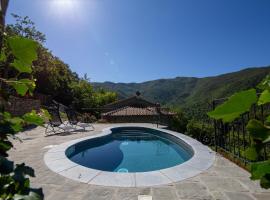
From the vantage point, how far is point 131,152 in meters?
8.17

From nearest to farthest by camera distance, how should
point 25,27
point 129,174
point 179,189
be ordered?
point 179,189 < point 129,174 < point 25,27

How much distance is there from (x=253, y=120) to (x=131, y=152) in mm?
8001

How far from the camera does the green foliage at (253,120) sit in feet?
1.24

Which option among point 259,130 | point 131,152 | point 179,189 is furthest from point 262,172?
point 131,152

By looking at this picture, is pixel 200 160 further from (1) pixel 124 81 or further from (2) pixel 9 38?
(1) pixel 124 81

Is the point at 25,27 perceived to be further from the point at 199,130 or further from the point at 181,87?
the point at 181,87

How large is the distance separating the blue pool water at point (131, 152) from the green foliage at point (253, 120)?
231 inches

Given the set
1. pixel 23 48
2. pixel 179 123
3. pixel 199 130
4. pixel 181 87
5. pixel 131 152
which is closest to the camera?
pixel 23 48

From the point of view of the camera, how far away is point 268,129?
414mm

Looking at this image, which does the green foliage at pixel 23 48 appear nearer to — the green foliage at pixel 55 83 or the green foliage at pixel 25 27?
the green foliage at pixel 55 83

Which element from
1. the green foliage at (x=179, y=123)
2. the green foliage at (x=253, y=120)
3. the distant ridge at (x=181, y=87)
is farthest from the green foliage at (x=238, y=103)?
the distant ridge at (x=181, y=87)

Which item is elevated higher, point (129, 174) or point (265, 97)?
point (265, 97)

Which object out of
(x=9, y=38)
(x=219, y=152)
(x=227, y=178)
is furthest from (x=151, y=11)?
(x=9, y=38)

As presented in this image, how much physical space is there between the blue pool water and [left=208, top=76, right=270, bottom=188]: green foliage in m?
5.88
